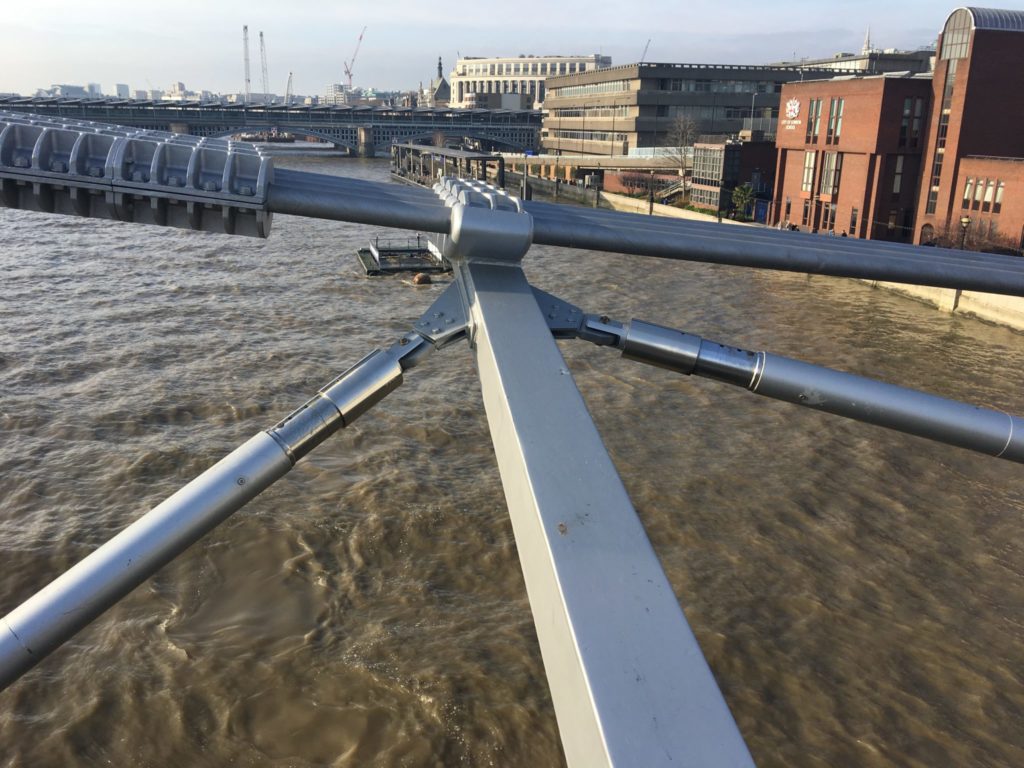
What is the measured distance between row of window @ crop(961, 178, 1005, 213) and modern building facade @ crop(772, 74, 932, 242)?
10.8ft

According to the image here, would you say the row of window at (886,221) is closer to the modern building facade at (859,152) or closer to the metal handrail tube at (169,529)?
the modern building facade at (859,152)

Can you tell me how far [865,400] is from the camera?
630 cm

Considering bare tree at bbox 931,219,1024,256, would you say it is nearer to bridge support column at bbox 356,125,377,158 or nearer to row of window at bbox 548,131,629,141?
row of window at bbox 548,131,629,141

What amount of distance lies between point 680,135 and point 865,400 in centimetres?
7367

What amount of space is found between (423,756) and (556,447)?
21.1 feet

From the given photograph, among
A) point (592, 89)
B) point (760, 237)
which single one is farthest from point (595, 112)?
point (760, 237)

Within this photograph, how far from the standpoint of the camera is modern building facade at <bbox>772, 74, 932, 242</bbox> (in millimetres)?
37344

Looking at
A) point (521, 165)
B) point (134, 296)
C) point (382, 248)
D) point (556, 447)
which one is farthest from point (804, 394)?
point (521, 165)

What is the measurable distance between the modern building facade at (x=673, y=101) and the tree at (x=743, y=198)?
2710 cm

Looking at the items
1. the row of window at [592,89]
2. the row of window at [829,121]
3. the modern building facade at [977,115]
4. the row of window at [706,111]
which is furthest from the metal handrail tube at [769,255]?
the row of window at [592,89]

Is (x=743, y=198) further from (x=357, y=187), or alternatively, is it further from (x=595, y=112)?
(x=357, y=187)

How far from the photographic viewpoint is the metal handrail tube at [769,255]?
821cm

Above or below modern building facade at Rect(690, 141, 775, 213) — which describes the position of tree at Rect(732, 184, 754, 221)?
below

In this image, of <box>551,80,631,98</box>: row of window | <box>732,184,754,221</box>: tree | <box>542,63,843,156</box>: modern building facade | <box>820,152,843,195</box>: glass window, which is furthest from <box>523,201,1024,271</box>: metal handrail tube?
<box>551,80,631,98</box>: row of window
